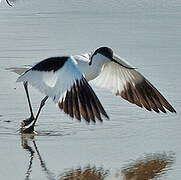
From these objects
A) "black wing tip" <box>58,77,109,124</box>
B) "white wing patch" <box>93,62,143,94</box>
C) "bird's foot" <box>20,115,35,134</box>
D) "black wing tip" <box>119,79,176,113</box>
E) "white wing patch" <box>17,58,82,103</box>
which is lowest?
"bird's foot" <box>20,115,35,134</box>

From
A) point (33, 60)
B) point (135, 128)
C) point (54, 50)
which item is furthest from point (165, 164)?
point (54, 50)

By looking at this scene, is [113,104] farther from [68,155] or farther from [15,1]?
[15,1]

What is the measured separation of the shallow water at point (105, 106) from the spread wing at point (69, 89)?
1.37 feet

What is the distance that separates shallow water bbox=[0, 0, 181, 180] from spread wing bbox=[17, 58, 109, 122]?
16.4 inches

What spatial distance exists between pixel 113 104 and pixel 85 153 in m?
2.08

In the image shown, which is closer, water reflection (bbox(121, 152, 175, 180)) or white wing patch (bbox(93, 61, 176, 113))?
water reflection (bbox(121, 152, 175, 180))

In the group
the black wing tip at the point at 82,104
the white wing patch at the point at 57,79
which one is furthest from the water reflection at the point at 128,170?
the white wing patch at the point at 57,79

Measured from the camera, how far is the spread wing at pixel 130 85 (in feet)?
28.0

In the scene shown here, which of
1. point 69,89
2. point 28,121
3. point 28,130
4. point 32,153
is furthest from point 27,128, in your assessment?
point 69,89

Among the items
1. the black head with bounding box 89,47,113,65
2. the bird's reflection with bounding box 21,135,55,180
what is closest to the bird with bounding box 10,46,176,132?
the black head with bounding box 89,47,113,65

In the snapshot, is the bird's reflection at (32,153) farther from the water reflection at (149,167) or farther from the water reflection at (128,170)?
the water reflection at (149,167)

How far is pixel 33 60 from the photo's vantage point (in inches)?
467

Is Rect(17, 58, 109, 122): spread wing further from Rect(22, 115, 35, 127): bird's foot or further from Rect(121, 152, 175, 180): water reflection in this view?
Rect(22, 115, 35, 127): bird's foot

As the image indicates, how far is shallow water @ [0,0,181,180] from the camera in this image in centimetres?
689
